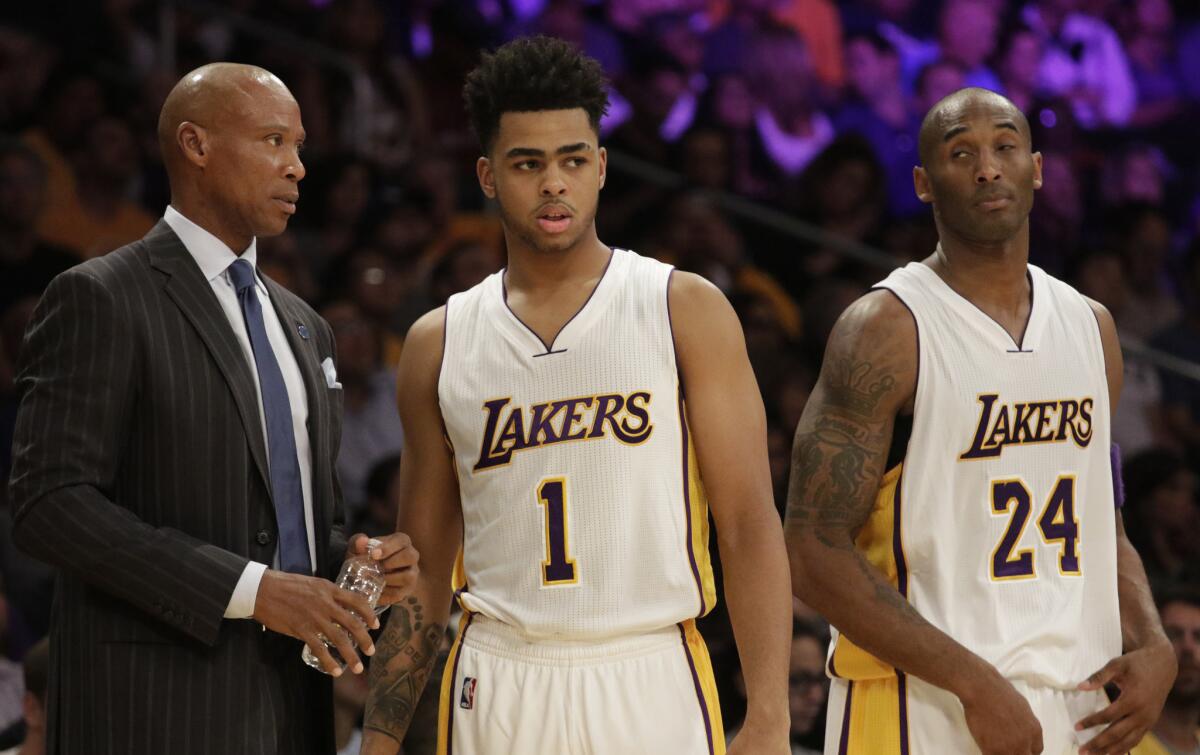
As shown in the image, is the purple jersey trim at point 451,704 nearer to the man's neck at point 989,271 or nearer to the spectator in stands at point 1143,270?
the man's neck at point 989,271

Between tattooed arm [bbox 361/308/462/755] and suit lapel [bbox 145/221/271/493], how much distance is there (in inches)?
18.4

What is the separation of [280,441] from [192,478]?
0.66 ft

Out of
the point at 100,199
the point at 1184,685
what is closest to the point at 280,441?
the point at 1184,685

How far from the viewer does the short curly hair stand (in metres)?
3.58

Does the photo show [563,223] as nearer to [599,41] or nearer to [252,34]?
[252,34]

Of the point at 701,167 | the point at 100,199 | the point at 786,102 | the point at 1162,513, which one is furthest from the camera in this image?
the point at 786,102

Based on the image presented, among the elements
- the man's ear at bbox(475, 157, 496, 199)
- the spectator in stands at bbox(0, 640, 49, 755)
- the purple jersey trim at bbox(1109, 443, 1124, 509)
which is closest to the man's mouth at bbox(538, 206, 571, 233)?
the man's ear at bbox(475, 157, 496, 199)

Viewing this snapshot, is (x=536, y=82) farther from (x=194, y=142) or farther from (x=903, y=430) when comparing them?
(x=903, y=430)

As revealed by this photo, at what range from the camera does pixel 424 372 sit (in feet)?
12.0

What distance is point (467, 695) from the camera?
349 centimetres

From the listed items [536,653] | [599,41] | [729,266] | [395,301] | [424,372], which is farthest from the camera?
[599,41]

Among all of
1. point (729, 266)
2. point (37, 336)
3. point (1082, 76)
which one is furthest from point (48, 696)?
point (1082, 76)

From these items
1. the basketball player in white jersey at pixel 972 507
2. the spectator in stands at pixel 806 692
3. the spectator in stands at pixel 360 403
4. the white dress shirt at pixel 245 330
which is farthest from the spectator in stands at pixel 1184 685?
the white dress shirt at pixel 245 330

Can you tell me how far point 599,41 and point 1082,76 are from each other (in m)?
2.97
